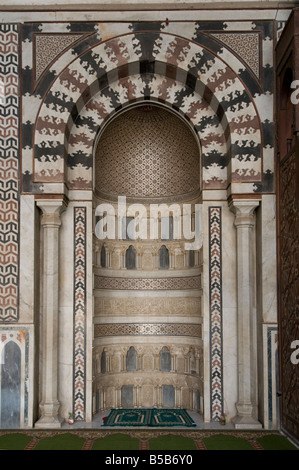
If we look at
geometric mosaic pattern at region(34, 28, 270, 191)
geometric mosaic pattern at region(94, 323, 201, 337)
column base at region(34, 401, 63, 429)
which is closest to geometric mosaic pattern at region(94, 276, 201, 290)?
geometric mosaic pattern at region(94, 323, 201, 337)

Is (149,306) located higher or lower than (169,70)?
lower

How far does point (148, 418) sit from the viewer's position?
692 cm

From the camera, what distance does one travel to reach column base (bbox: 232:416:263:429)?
6.35 m

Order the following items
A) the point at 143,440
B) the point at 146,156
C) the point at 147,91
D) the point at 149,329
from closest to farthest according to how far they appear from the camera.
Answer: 1. the point at 143,440
2. the point at 147,91
3. the point at 149,329
4. the point at 146,156

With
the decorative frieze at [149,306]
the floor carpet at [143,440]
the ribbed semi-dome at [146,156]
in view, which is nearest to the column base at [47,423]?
the floor carpet at [143,440]

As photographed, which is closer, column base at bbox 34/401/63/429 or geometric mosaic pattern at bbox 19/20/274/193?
column base at bbox 34/401/63/429

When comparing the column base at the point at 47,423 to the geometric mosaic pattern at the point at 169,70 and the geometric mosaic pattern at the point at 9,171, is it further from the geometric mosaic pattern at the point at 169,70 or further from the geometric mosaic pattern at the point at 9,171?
the geometric mosaic pattern at the point at 169,70

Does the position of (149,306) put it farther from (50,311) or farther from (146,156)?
(146,156)

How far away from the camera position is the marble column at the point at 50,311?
647cm

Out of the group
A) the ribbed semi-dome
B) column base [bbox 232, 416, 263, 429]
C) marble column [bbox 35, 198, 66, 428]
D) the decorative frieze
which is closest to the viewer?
column base [bbox 232, 416, 263, 429]

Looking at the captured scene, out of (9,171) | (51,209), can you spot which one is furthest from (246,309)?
(9,171)

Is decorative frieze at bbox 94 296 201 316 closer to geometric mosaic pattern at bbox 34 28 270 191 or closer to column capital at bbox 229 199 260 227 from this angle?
column capital at bbox 229 199 260 227

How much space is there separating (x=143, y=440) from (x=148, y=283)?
2761 millimetres

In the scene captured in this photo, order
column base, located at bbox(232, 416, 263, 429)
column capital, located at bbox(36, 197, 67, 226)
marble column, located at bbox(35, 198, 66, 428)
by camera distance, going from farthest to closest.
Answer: column capital, located at bbox(36, 197, 67, 226) < marble column, located at bbox(35, 198, 66, 428) < column base, located at bbox(232, 416, 263, 429)
